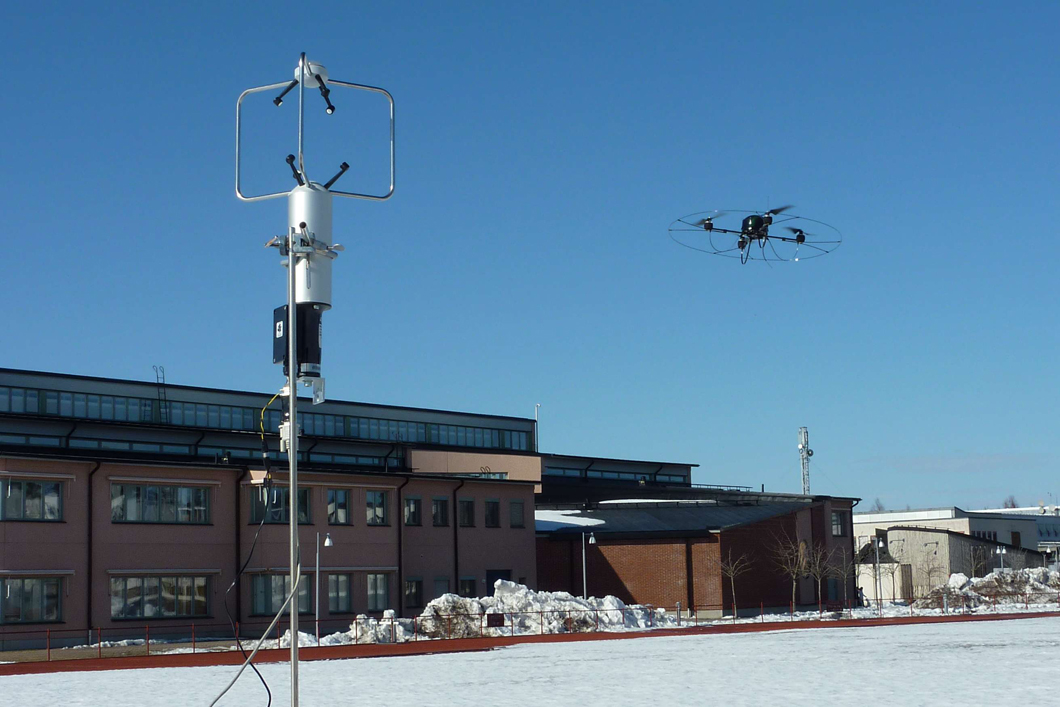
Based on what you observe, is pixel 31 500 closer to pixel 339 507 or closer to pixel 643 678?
pixel 339 507

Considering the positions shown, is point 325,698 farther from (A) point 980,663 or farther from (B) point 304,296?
(A) point 980,663

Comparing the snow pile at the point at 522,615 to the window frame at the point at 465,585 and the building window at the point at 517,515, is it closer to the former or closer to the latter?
the window frame at the point at 465,585

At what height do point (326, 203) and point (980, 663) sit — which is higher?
point (326, 203)

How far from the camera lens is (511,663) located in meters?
37.6

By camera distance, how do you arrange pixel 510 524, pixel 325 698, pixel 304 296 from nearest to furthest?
pixel 304 296, pixel 325 698, pixel 510 524

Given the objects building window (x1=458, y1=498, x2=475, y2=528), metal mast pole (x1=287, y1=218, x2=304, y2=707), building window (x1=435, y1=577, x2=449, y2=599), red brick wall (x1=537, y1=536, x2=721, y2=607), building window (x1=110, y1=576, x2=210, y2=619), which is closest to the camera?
metal mast pole (x1=287, y1=218, x2=304, y2=707)

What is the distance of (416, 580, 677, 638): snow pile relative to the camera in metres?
53.9

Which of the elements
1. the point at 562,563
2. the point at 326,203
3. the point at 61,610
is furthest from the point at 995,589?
the point at 326,203

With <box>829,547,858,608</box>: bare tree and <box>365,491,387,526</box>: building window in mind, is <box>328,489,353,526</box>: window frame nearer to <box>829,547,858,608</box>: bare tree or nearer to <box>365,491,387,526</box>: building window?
<box>365,491,387,526</box>: building window

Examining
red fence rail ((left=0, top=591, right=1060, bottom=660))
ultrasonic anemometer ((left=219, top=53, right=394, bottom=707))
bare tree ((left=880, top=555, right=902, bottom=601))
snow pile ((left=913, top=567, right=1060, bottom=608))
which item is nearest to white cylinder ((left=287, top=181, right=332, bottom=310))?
ultrasonic anemometer ((left=219, top=53, right=394, bottom=707))

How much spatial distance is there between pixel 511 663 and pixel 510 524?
30066mm

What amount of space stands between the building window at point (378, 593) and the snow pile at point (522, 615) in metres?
3.56

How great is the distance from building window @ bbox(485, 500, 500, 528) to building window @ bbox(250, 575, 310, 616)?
12.7 meters

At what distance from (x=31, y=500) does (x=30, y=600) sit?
371 cm
